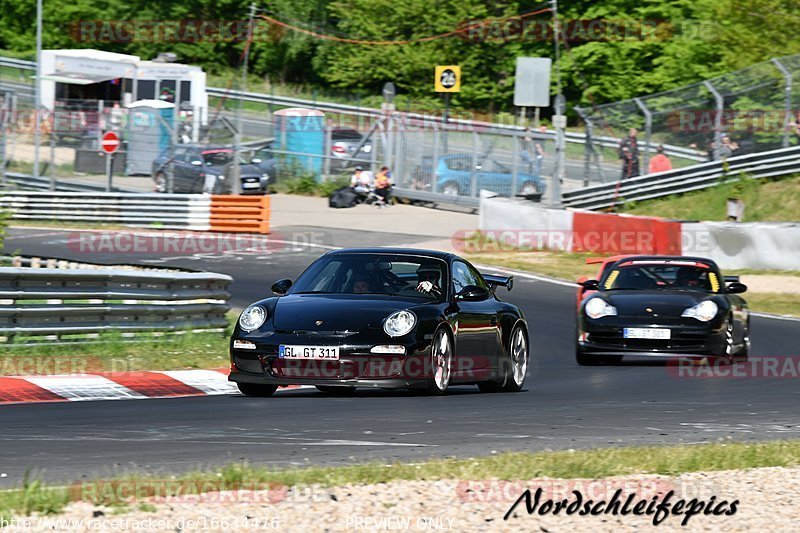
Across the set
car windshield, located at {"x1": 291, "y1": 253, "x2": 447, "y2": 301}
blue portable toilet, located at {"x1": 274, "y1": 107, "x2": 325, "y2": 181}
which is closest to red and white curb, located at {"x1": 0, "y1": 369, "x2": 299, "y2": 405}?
car windshield, located at {"x1": 291, "y1": 253, "x2": 447, "y2": 301}

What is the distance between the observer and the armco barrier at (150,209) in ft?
106

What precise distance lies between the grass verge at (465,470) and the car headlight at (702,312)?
5.89m

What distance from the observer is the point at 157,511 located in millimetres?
5754

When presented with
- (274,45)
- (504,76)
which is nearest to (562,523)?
(504,76)

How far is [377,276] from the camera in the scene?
1168cm

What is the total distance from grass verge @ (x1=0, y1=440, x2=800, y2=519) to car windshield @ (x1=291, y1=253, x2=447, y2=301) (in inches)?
141

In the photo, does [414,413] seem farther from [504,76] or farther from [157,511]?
[504,76]

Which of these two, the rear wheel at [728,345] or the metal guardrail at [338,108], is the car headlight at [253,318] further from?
the metal guardrail at [338,108]

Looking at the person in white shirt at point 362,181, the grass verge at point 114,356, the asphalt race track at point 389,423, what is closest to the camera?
the asphalt race track at point 389,423

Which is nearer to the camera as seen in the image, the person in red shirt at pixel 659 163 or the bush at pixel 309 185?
the person in red shirt at pixel 659 163

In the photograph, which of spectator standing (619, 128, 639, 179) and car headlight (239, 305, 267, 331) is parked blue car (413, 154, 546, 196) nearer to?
spectator standing (619, 128, 639, 179)

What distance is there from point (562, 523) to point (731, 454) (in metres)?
2.42

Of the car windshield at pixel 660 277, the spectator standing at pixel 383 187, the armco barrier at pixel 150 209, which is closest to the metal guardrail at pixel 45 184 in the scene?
the armco barrier at pixel 150 209

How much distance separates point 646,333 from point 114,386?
5.84m
